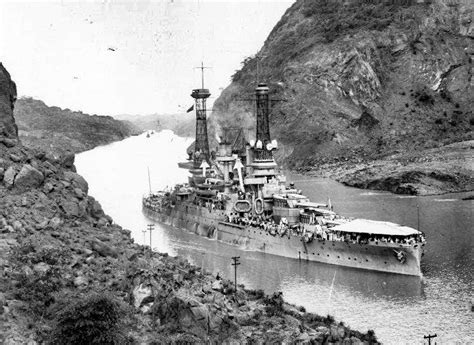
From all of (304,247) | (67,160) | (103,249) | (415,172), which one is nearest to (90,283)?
(103,249)

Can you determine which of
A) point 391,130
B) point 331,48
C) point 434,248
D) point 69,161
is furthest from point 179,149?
point 69,161

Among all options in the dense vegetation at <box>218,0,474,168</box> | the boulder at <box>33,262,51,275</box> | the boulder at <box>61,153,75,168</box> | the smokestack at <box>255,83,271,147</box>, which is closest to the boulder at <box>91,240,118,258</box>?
the boulder at <box>33,262,51,275</box>

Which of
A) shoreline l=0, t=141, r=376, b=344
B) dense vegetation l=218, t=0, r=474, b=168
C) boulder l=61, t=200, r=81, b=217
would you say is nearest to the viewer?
shoreline l=0, t=141, r=376, b=344

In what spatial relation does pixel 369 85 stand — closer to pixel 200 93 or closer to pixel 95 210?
pixel 200 93

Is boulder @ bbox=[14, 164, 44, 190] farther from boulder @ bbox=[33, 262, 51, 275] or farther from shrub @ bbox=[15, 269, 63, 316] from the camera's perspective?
shrub @ bbox=[15, 269, 63, 316]

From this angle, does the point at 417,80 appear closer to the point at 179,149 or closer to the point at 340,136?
the point at 340,136
